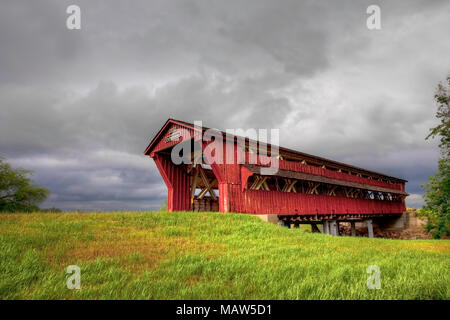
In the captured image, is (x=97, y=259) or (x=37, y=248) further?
(x=37, y=248)

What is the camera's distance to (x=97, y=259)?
6168 mm

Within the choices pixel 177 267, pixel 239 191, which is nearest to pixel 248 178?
pixel 239 191

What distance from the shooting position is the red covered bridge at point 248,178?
52.6 feet

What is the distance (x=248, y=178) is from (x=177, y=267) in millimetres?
11373

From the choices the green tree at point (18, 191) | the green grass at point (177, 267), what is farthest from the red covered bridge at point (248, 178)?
the green tree at point (18, 191)

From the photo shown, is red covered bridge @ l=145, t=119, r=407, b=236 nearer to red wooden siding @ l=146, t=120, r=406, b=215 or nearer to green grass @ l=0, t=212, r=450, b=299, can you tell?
red wooden siding @ l=146, t=120, r=406, b=215

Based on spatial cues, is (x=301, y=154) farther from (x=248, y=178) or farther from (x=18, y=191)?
(x=18, y=191)

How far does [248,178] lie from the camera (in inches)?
665

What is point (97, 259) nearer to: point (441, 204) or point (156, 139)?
point (156, 139)

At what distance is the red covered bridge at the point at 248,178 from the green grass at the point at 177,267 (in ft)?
19.2

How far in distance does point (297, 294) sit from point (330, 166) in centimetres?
2382

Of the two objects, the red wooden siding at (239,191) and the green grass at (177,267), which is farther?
the red wooden siding at (239,191)

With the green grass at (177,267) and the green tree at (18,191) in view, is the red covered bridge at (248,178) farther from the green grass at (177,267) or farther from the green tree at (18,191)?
the green tree at (18,191)
